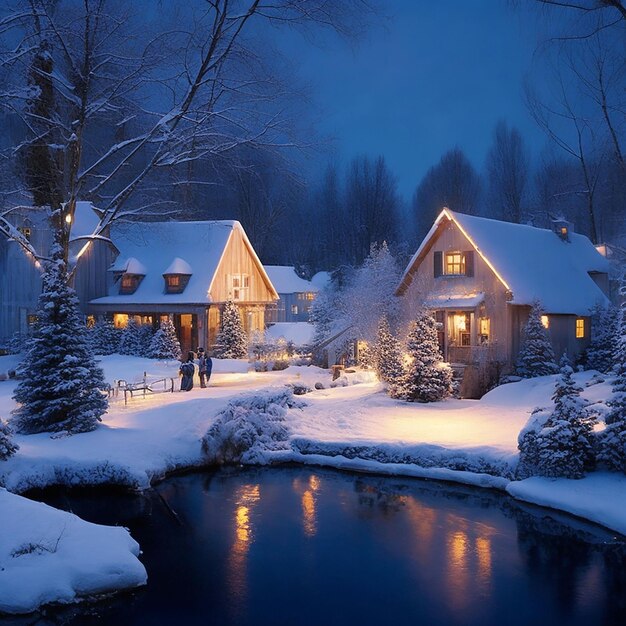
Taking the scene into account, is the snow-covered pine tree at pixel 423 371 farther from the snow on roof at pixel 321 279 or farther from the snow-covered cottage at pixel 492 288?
the snow on roof at pixel 321 279

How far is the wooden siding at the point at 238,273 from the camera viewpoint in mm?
35250

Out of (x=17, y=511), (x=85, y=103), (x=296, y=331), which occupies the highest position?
(x=85, y=103)

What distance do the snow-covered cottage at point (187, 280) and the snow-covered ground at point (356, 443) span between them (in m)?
11.4

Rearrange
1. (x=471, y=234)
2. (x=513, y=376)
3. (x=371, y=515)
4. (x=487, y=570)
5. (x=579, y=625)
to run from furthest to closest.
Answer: (x=471, y=234), (x=513, y=376), (x=371, y=515), (x=487, y=570), (x=579, y=625)

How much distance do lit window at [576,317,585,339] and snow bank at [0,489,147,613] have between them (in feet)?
76.6

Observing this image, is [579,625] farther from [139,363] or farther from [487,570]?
[139,363]

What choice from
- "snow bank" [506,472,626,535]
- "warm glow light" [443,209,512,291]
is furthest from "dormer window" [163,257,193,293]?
"snow bank" [506,472,626,535]

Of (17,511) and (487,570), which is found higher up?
(17,511)

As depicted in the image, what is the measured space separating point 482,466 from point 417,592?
6.17 m

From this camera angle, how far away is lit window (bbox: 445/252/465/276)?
27.6m

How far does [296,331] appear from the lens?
134 ft

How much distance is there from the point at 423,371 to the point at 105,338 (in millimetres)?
17978

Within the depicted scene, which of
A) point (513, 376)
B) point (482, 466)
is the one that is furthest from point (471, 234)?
point (482, 466)

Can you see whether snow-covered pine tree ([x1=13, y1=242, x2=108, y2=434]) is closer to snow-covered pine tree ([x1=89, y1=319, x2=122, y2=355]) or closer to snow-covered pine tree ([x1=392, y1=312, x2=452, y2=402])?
snow-covered pine tree ([x1=392, y1=312, x2=452, y2=402])
